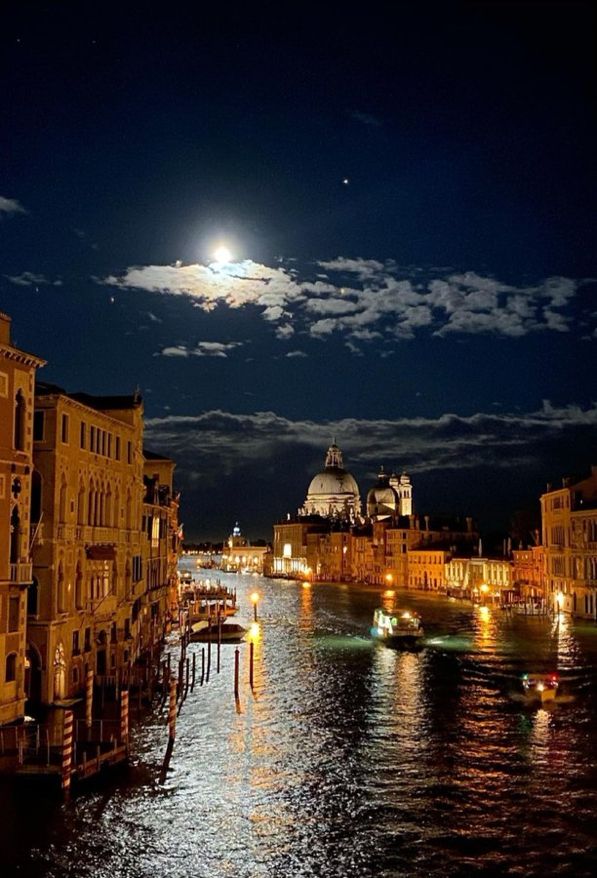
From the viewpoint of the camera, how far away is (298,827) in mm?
20562

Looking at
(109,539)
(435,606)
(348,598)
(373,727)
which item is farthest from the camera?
(348,598)

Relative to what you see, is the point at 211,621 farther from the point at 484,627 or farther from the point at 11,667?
the point at 11,667

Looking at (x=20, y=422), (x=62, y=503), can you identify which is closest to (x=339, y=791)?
(x=62, y=503)

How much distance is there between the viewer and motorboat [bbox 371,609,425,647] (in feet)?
178

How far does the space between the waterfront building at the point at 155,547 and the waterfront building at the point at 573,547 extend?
30294 millimetres

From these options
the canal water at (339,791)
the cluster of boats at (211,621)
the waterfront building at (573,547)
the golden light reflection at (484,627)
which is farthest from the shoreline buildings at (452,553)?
the canal water at (339,791)

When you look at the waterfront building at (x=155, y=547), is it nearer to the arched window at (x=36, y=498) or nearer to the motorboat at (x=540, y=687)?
the arched window at (x=36, y=498)

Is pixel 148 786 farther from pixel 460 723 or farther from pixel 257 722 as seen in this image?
pixel 460 723

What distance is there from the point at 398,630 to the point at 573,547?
21433mm

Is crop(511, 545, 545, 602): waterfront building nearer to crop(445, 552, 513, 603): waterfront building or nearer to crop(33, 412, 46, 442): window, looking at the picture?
crop(445, 552, 513, 603): waterfront building

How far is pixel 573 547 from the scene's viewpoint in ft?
229

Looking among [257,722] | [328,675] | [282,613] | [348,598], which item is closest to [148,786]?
[257,722]

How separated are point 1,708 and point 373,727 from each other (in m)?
12.2

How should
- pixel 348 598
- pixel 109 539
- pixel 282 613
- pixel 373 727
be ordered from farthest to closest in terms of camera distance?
pixel 348 598 < pixel 282 613 < pixel 109 539 < pixel 373 727
